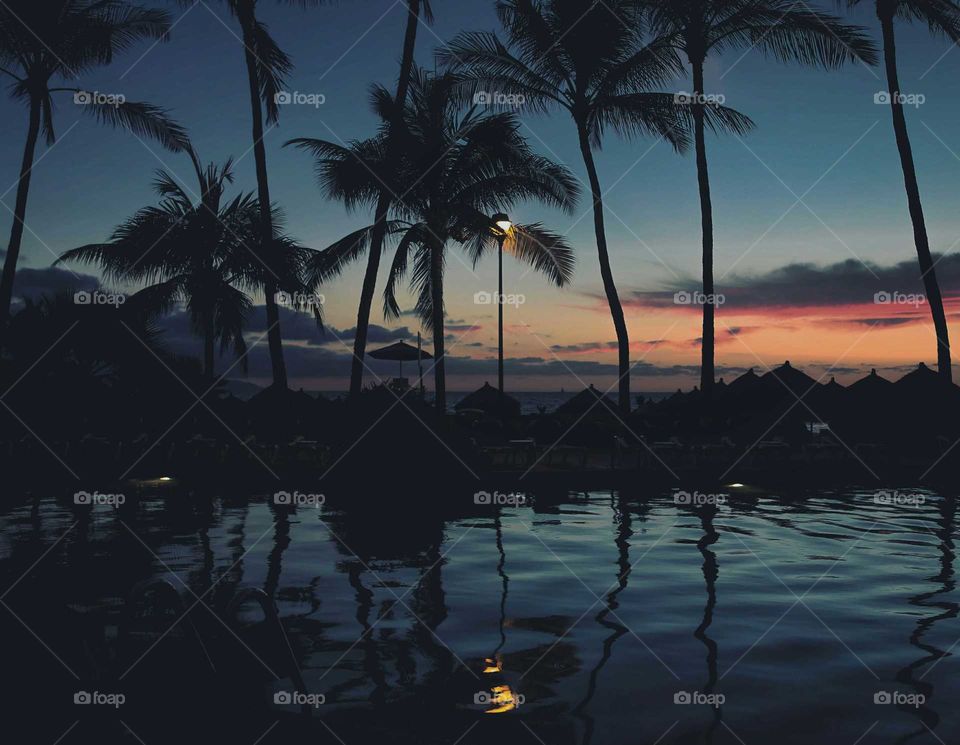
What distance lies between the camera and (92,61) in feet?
76.3

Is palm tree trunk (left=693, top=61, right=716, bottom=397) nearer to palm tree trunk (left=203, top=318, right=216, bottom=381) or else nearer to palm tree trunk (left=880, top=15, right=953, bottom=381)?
palm tree trunk (left=880, top=15, right=953, bottom=381)

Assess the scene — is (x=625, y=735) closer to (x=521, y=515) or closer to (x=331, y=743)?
(x=331, y=743)

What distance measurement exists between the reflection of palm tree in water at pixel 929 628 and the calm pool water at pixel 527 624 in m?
0.02

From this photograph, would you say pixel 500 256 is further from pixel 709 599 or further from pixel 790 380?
pixel 709 599

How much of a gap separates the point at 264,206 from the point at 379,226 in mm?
3072

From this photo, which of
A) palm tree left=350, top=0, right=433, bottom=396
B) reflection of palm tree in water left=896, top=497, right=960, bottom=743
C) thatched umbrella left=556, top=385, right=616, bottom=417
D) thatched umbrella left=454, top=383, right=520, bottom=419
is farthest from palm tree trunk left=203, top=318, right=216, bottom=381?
reflection of palm tree in water left=896, top=497, right=960, bottom=743

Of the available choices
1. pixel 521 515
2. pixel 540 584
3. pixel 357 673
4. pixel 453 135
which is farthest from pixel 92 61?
pixel 357 673

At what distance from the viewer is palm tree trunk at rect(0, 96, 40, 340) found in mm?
22094

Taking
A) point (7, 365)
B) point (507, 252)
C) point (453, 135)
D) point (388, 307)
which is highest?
point (453, 135)

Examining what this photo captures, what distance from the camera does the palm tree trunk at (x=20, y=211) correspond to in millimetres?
22094

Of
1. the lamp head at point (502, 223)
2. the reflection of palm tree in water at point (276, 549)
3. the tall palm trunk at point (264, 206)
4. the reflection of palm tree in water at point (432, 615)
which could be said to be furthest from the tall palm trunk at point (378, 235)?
the reflection of palm tree in water at point (432, 615)

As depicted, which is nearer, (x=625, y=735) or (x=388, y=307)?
(x=625, y=735)

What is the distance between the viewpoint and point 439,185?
1096 inches

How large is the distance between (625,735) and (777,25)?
930 inches
